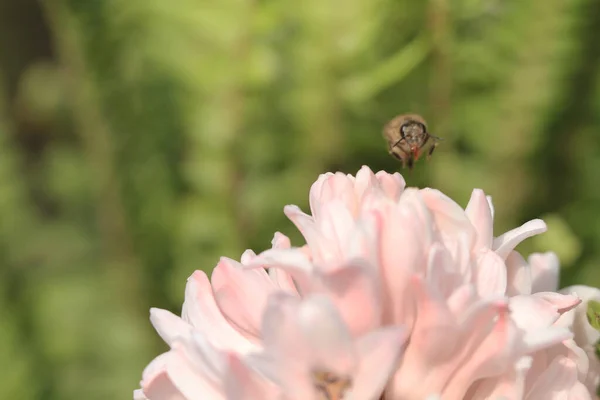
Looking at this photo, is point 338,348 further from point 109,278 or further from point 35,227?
point 35,227

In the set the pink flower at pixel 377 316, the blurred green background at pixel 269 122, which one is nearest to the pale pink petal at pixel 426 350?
the pink flower at pixel 377 316

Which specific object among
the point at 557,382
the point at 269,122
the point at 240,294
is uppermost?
the point at 269,122

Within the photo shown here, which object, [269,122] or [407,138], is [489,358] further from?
[269,122]

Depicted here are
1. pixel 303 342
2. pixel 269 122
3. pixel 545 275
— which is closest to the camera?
pixel 303 342

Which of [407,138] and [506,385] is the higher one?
[407,138]

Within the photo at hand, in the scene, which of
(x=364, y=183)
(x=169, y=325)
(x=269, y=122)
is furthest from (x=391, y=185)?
(x=269, y=122)

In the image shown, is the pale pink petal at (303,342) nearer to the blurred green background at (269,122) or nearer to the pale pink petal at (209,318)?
the pale pink petal at (209,318)

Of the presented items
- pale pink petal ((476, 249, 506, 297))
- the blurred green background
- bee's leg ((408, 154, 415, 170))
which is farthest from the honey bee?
the blurred green background
